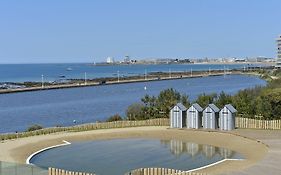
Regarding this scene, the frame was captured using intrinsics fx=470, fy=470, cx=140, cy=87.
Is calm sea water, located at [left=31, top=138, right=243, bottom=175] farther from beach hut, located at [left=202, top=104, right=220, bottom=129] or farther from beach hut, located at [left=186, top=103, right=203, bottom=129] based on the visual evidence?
beach hut, located at [left=202, top=104, right=220, bottom=129]

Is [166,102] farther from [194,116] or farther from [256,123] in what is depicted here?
[256,123]

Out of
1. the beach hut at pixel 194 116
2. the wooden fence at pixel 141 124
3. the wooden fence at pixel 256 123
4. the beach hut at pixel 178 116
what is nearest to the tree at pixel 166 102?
the wooden fence at pixel 141 124

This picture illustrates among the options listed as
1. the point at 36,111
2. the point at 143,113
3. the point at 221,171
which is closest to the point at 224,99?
the point at 143,113

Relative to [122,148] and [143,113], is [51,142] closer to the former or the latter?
[122,148]

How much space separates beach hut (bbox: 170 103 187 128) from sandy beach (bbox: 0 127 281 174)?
790 millimetres

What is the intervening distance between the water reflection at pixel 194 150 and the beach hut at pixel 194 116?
366 centimetres

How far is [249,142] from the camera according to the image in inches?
1125

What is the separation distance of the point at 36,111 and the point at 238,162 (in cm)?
5849

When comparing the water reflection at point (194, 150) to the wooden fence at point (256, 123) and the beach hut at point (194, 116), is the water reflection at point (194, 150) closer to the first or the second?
the beach hut at point (194, 116)

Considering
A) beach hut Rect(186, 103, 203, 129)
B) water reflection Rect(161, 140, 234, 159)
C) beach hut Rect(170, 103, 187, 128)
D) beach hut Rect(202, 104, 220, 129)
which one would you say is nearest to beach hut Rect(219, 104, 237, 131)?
beach hut Rect(202, 104, 220, 129)

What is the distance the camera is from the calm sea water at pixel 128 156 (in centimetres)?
2381

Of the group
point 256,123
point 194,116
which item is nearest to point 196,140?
point 194,116

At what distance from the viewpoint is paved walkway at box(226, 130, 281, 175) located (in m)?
20.5

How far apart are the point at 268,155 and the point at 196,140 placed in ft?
22.7
